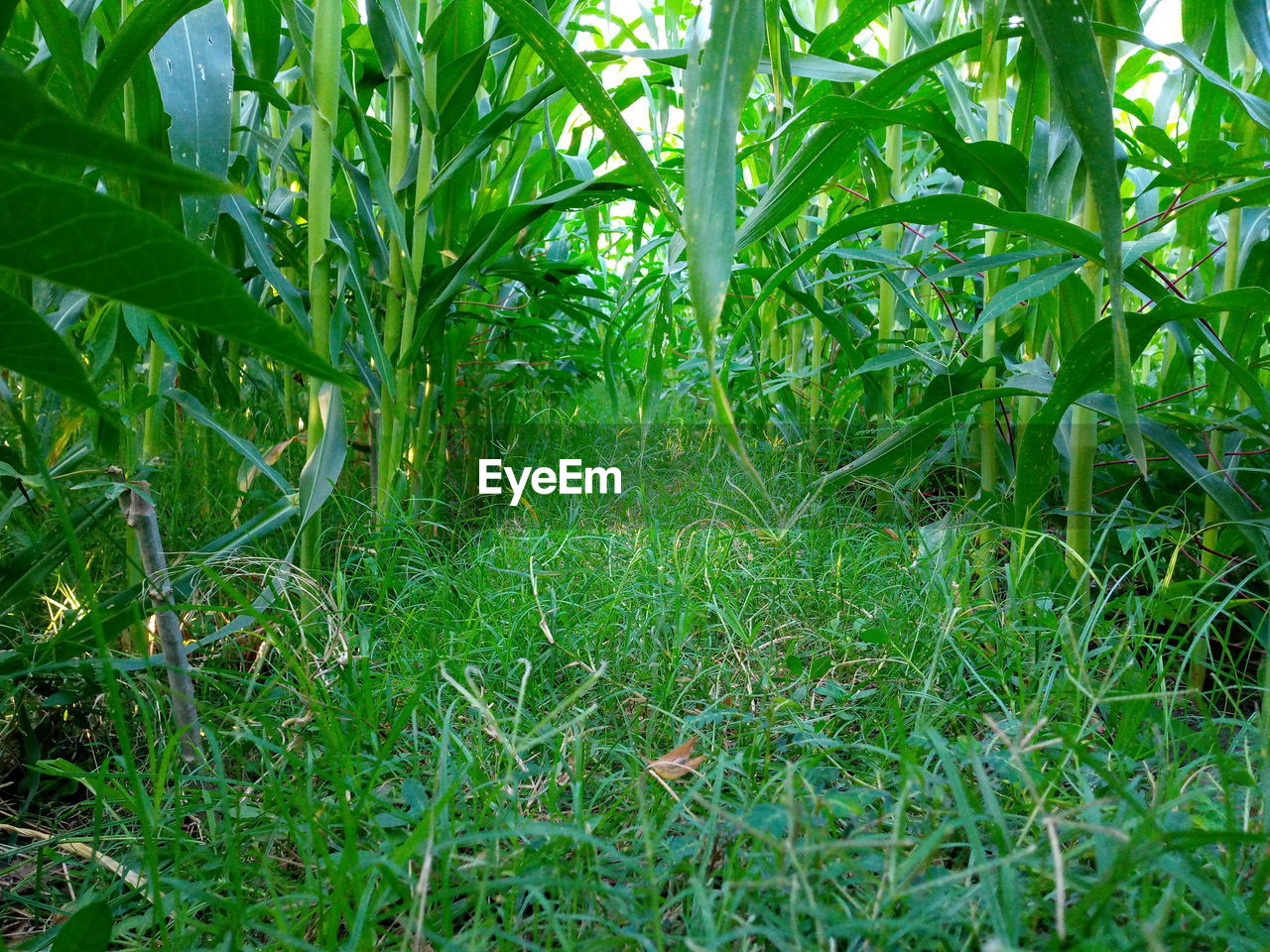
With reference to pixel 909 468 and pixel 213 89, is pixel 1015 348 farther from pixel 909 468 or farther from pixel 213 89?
pixel 213 89

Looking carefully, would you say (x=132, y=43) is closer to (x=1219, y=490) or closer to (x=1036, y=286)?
(x=1036, y=286)

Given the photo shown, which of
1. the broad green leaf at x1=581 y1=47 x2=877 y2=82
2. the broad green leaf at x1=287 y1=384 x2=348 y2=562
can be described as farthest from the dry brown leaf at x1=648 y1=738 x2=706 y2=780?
the broad green leaf at x1=581 y1=47 x2=877 y2=82

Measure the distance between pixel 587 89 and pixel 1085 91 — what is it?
333 mm

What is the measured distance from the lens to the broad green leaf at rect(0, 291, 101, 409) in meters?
0.30

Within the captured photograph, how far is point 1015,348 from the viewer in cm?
116

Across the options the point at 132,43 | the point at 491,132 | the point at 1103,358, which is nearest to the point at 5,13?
the point at 132,43

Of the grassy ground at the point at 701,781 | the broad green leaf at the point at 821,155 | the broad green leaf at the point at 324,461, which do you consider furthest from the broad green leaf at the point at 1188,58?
the broad green leaf at the point at 324,461

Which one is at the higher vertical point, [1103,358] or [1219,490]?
[1103,358]

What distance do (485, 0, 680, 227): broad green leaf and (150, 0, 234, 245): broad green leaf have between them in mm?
253

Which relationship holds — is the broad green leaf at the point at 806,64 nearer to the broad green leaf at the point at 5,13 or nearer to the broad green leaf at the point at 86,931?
the broad green leaf at the point at 5,13

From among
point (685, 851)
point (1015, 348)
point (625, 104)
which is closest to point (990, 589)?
point (1015, 348)

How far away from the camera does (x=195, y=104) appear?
67cm
